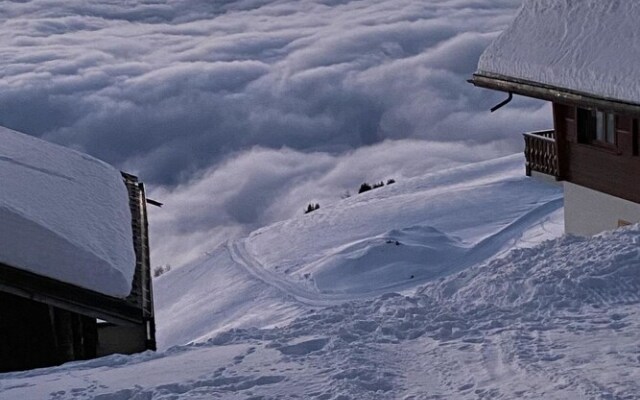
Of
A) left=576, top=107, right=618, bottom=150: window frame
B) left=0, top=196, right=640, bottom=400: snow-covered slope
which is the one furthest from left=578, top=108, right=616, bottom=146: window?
left=0, top=196, right=640, bottom=400: snow-covered slope

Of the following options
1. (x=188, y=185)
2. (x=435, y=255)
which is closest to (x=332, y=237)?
(x=435, y=255)

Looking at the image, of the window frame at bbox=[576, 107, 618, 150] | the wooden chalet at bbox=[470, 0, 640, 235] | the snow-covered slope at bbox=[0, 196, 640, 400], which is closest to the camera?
the snow-covered slope at bbox=[0, 196, 640, 400]

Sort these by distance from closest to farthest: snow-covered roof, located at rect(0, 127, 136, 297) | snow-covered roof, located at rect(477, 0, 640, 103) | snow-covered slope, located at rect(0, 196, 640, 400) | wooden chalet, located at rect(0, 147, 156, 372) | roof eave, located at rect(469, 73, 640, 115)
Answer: snow-covered slope, located at rect(0, 196, 640, 400) < wooden chalet, located at rect(0, 147, 156, 372) < snow-covered roof, located at rect(0, 127, 136, 297) < roof eave, located at rect(469, 73, 640, 115) < snow-covered roof, located at rect(477, 0, 640, 103)

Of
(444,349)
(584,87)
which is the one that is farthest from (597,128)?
(444,349)

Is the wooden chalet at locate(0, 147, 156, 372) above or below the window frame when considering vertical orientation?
below

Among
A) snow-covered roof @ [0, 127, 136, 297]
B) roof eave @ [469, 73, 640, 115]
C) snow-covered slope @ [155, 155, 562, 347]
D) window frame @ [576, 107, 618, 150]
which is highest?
roof eave @ [469, 73, 640, 115]

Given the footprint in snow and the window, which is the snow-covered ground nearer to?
the footprint in snow

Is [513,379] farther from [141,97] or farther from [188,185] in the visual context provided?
[141,97]

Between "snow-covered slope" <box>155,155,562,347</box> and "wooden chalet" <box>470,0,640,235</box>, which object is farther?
"snow-covered slope" <box>155,155,562,347</box>

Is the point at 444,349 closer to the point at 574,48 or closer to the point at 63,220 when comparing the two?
the point at 63,220
